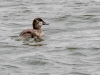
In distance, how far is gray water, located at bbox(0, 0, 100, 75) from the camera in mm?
13672

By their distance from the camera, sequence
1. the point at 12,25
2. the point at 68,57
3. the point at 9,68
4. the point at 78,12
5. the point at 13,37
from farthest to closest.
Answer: the point at 78,12 → the point at 12,25 → the point at 13,37 → the point at 68,57 → the point at 9,68

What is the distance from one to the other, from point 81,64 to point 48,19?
6325 millimetres

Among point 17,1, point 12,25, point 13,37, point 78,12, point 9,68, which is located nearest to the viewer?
point 9,68

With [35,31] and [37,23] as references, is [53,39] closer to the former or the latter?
[35,31]

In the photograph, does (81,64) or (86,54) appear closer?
(81,64)

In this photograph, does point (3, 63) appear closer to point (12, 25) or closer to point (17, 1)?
point (12, 25)

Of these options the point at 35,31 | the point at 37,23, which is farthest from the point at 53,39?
the point at 37,23

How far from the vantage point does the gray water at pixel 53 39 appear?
44.9 ft

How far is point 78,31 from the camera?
17.8 metres

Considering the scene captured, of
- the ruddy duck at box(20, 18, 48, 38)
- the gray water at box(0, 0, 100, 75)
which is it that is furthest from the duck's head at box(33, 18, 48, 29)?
the gray water at box(0, 0, 100, 75)

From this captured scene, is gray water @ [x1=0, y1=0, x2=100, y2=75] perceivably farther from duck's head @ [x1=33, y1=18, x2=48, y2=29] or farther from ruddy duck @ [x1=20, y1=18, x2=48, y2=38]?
duck's head @ [x1=33, y1=18, x2=48, y2=29]

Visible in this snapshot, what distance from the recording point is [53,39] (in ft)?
55.1

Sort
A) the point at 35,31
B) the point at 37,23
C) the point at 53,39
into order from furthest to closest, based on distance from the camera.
A: the point at 37,23
the point at 35,31
the point at 53,39

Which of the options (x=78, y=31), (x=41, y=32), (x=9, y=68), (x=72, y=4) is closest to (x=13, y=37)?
(x=41, y=32)
